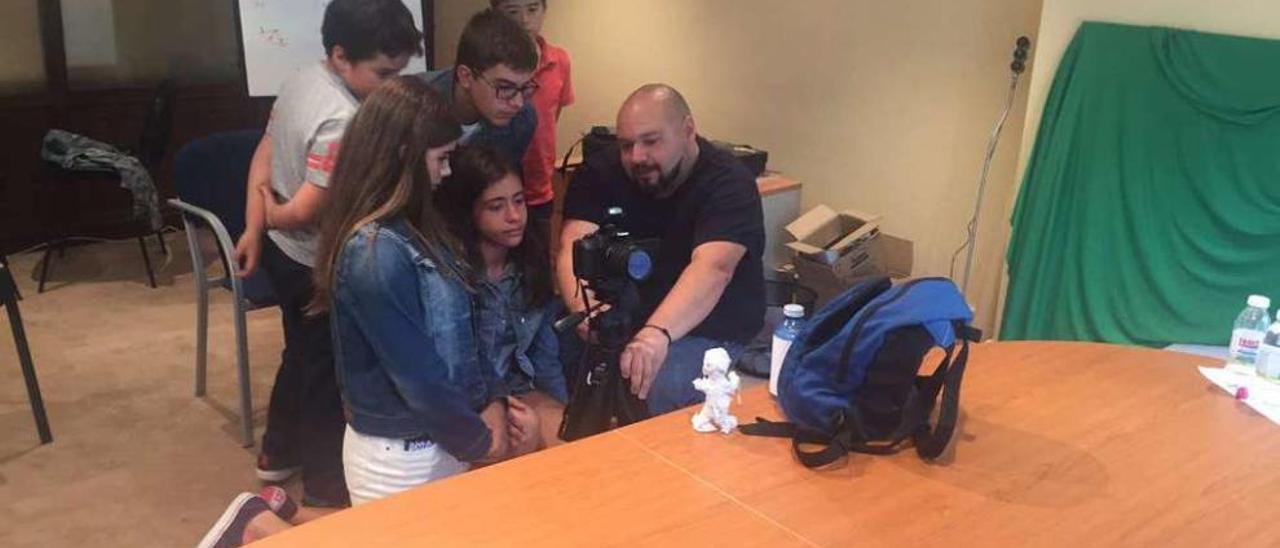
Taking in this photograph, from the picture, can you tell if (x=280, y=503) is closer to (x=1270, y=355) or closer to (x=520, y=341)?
(x=520, y=341)

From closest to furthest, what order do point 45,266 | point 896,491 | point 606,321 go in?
point 896,491 < point 606,321 < point 45,266

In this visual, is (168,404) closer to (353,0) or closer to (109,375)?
(109,375)

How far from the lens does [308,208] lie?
7.78 ft

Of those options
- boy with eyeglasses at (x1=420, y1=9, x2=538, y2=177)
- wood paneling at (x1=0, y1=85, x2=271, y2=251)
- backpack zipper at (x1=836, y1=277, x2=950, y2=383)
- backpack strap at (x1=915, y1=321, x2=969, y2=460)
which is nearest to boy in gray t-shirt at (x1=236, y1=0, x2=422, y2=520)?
boy with eyeglasses at (x1=420, y1=9, x2=538, y2=177)

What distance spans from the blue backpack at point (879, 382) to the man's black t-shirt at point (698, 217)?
2.66ft

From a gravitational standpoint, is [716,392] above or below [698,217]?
below

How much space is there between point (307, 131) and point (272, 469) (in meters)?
1.03

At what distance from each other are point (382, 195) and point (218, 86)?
4.19 m

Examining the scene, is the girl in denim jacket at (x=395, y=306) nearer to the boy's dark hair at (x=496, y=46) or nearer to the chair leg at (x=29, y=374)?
the boy's dark hair at (x=496, y=46)

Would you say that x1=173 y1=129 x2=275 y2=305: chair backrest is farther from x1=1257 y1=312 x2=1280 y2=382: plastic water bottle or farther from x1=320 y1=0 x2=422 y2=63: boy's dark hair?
x1=1257 y1=312 x2=1280 y2=382: plastic water bottle

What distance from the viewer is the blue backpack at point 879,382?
1.61 meters

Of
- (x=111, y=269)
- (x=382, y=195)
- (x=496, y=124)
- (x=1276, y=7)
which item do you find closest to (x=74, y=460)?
(x=496, y=124)

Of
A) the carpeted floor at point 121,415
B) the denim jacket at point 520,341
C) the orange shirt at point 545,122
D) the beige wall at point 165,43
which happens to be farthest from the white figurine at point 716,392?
the beige wall at point 165,43

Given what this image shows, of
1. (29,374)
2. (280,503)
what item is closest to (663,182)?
(280,503)
